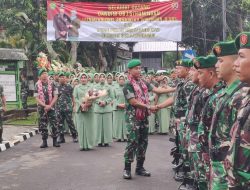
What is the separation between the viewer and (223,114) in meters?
3.08

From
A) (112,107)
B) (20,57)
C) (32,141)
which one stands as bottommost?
(32,141)

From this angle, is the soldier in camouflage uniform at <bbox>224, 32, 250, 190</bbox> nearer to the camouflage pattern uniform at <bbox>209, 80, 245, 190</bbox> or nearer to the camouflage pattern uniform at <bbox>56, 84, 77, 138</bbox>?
the camouflage pattern uniform at <bbox>209, 80, 245, 190</bbox>

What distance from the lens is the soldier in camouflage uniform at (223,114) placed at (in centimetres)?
301

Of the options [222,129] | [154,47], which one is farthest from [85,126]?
[154,47]

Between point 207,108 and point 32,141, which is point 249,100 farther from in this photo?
point 32,141

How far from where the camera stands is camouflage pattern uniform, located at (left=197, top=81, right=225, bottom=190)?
3.80 m

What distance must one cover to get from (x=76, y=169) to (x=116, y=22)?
7.91 m

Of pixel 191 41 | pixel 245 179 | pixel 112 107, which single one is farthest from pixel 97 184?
pixel 191 41

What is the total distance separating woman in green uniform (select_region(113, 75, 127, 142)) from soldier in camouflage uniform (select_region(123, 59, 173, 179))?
463 centimetres

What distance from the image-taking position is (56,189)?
617 cm

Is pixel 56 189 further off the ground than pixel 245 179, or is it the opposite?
pixel 245 179

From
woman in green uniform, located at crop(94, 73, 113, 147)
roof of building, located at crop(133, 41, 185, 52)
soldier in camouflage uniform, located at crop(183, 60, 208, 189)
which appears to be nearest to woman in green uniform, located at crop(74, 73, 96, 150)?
woman in green uniform, located at crop(94, 73, 113, 147)

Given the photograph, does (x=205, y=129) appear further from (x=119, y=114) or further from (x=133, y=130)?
(x=119, y=114)

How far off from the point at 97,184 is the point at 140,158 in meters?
0.90
